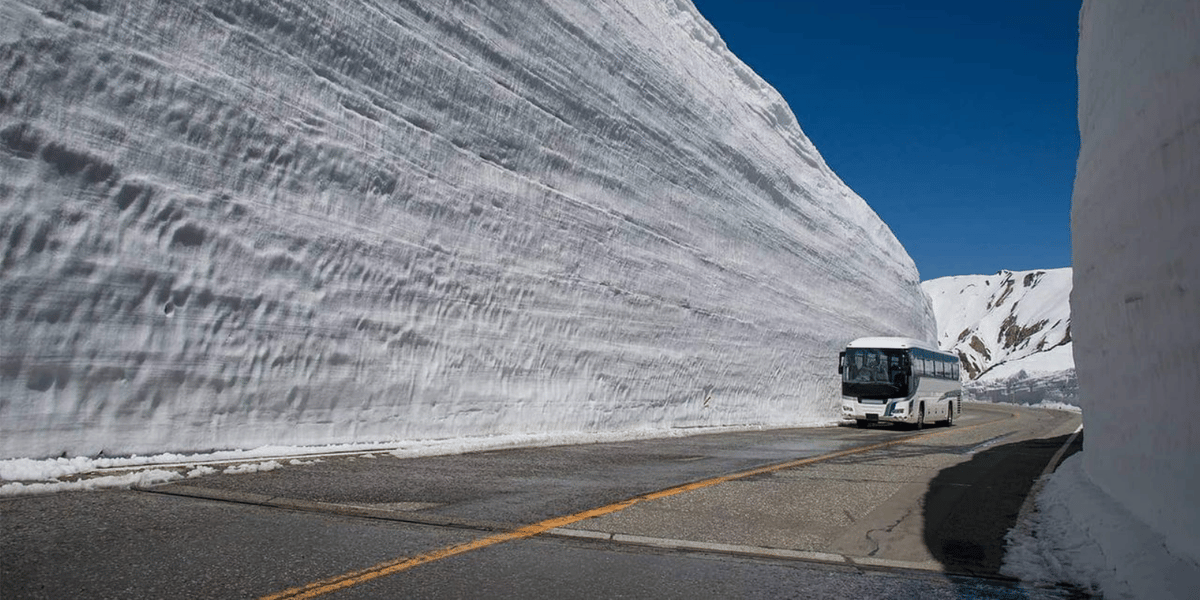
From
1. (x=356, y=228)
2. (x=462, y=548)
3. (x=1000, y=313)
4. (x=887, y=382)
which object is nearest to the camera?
(x=462, y=548)

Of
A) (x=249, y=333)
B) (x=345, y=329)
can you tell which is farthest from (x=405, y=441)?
(x=249, y=333)

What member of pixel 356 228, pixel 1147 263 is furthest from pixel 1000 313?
pixel 1147 263

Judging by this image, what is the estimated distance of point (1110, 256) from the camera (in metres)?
6.36

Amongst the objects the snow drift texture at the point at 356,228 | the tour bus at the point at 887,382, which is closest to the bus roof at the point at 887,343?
the tour bus at the point at 887,382

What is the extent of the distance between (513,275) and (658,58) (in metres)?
9.80

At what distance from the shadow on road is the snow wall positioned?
0.78 metres

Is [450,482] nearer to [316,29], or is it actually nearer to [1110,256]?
[1110,256]

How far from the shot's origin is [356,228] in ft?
34.6

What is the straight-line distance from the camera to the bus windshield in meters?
20.5

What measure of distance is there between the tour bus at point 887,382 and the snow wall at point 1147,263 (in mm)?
13013

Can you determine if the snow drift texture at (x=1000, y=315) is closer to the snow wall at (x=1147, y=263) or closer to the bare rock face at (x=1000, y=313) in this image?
the bare rock face at (x=1000, y=313)

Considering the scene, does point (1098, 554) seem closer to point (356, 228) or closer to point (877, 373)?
point (356, 228)

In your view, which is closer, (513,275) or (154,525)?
(154,525)

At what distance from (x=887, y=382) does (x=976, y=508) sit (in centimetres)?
1504
